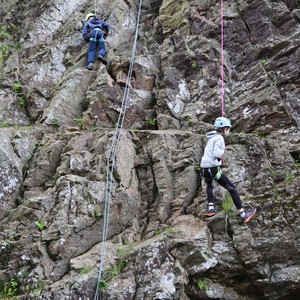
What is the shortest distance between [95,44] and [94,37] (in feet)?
0.89

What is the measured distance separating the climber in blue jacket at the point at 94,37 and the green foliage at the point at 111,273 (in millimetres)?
8262

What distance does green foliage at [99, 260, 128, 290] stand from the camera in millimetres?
8148

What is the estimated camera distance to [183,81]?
13.9m

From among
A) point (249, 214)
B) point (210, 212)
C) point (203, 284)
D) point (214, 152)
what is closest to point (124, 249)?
point (203, 284)

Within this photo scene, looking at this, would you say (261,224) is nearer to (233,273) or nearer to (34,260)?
(233,273)

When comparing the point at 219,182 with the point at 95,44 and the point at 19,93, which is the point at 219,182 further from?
the point at 19,93

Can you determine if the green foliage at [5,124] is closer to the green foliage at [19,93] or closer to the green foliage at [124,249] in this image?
the green foliage at [19,93]

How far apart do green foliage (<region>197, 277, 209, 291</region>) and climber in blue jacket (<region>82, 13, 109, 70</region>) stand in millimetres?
9217

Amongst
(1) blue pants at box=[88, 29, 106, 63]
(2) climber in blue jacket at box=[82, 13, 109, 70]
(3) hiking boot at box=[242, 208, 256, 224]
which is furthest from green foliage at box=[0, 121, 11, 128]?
(3) hiking boot at box=[242, 208, 256, 224]

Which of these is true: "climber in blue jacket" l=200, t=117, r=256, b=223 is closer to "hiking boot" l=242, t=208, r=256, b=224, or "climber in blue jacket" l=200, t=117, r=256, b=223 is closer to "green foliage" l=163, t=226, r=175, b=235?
"hiking boot" l=242, t=208, r=256, b=224

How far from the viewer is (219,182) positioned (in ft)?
29.3

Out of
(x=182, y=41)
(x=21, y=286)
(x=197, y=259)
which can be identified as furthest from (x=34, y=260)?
(x=182, y=41)

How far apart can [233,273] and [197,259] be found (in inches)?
34.2

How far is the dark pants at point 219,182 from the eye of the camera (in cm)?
859
